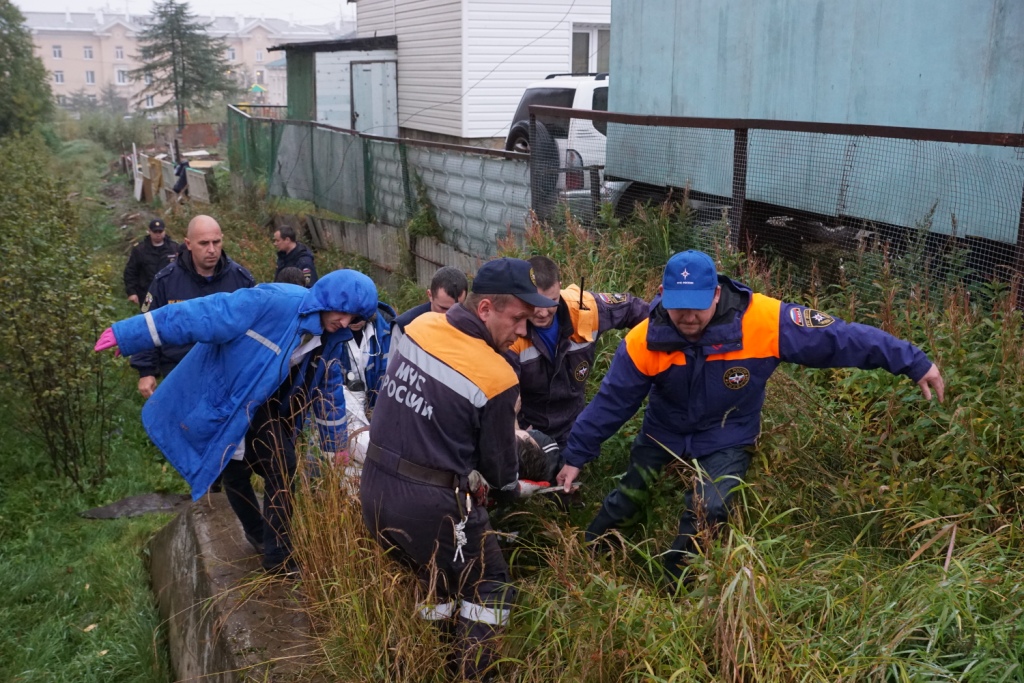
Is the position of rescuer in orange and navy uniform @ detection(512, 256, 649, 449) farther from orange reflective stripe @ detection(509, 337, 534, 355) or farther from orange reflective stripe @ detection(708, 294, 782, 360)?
orange reflective stripe @ detection(708, 294, 782, 360)

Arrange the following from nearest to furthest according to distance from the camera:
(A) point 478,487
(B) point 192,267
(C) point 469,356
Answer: (C) point 469,356 → (A) point 478,487 → (B) point 192,267

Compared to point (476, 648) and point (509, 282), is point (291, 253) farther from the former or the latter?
point (476, 648)

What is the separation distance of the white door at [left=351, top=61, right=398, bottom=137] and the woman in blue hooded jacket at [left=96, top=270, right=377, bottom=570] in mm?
18883

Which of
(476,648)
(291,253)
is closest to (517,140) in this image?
(291,253)

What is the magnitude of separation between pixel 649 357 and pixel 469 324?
0.97 metres

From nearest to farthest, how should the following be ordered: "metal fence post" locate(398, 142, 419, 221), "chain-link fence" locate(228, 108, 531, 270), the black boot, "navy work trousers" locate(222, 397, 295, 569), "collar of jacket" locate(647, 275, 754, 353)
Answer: the black boot, "collar of jacket" locate(647, 275, 754, 353), "navy work trousers" locate(222, 397, 295, 569), "chain-link fence" locate(228, 108, 531, 270), "metal fence post" locate(398, 142, 419, 221)

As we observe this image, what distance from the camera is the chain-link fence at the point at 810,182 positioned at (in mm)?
5406

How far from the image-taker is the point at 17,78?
30328 millimetres

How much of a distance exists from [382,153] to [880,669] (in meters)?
11.5

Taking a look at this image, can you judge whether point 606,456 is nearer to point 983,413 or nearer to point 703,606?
point 983,413

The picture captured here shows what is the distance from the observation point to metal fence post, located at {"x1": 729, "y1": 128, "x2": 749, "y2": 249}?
6.72m

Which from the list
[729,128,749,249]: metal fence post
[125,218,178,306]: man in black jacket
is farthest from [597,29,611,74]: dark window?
[729,128,749,249]: metal fence post

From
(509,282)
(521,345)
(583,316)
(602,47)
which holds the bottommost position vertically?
(521,345)

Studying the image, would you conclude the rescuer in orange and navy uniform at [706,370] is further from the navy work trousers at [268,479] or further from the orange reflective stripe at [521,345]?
the navy work trousers at [268,479]
